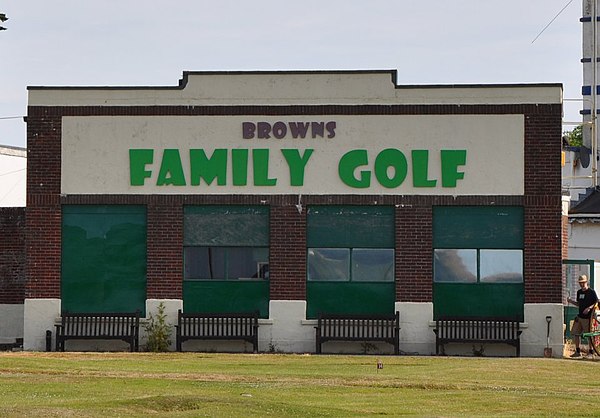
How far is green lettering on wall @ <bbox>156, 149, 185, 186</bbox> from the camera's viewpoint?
1339 inches

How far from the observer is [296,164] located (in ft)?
111

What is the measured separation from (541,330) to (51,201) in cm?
1215

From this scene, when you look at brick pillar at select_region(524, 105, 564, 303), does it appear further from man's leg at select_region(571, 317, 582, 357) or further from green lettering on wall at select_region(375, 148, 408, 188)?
green lettering on wall at select_region(375, 148, 408, 188)

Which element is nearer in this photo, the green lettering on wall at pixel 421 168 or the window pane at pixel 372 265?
the green lettering on wall at pixel 421 168

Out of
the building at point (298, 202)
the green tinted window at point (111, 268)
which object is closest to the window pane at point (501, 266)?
the building at point (298, 202)

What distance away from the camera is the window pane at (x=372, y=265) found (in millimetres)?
33781

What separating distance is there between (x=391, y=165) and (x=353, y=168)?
91 centimetres

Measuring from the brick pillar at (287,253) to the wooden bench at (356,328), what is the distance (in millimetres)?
886

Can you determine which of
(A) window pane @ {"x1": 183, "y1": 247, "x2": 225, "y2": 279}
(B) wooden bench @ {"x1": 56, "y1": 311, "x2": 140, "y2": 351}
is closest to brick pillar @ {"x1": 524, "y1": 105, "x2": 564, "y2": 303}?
(A) window pane @ {"x1": 183, "y1": 247, "x2": 225, "y2": 279}

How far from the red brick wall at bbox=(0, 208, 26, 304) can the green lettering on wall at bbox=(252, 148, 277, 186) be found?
6.18 m

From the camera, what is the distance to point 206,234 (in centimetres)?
3412

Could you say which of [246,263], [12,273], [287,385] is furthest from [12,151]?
[287,385]

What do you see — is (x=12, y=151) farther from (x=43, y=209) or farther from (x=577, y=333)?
(x=577, y=333)

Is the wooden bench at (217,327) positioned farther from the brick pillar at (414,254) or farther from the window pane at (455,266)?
the window pane at (455,266)
